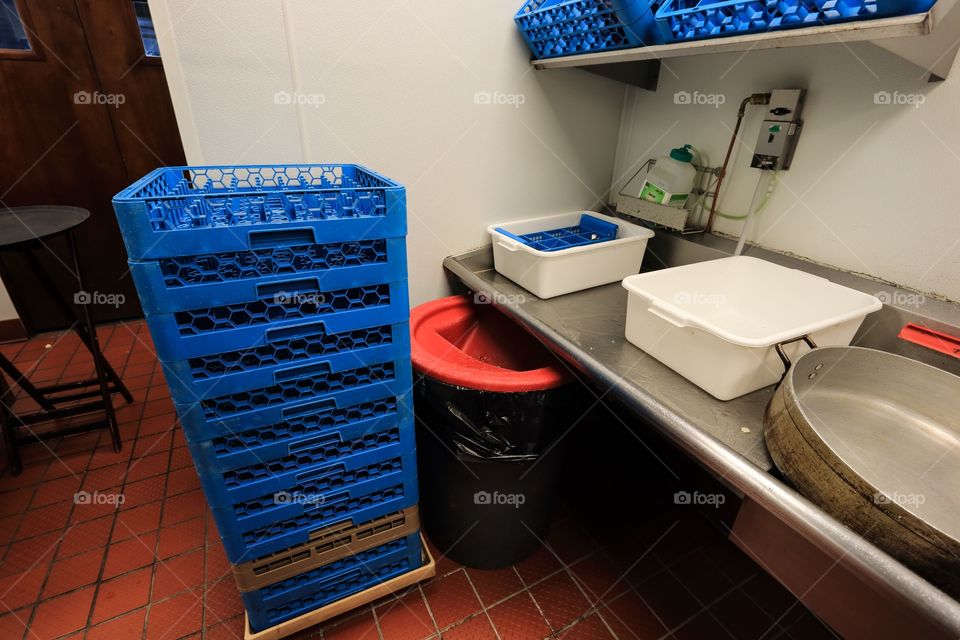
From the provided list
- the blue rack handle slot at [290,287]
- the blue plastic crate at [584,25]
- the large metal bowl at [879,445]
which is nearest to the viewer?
the large metal bowl at [879,445]

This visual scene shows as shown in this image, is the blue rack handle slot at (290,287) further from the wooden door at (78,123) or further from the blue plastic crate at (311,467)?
the wooden door at (78,123)

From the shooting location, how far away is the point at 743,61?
4.26 ft

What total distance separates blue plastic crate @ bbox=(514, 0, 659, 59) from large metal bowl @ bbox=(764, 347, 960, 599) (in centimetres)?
86

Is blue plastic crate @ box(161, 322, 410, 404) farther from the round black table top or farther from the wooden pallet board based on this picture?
the round black table top

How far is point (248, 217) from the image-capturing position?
2.59ft

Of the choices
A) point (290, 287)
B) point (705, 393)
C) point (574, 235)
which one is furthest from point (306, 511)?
point (574, 235)

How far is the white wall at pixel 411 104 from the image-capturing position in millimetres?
1088

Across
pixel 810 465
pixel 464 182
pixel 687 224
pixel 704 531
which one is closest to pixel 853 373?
pixel 810 465

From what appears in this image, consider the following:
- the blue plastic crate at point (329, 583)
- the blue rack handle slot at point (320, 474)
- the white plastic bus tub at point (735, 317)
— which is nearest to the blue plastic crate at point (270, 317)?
the blue rack handle slot at point (320, 474)

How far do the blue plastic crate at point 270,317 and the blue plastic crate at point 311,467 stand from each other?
23cm

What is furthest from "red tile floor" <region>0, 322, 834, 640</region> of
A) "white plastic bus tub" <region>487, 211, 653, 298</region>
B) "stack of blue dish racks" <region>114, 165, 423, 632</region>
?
"white plastic bus tub" <region>487, 211, 653, 298</region>

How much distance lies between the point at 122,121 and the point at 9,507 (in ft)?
6.49

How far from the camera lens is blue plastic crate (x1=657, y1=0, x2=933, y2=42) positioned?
0.71 metres

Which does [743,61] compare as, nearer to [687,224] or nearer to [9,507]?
[687,224]
